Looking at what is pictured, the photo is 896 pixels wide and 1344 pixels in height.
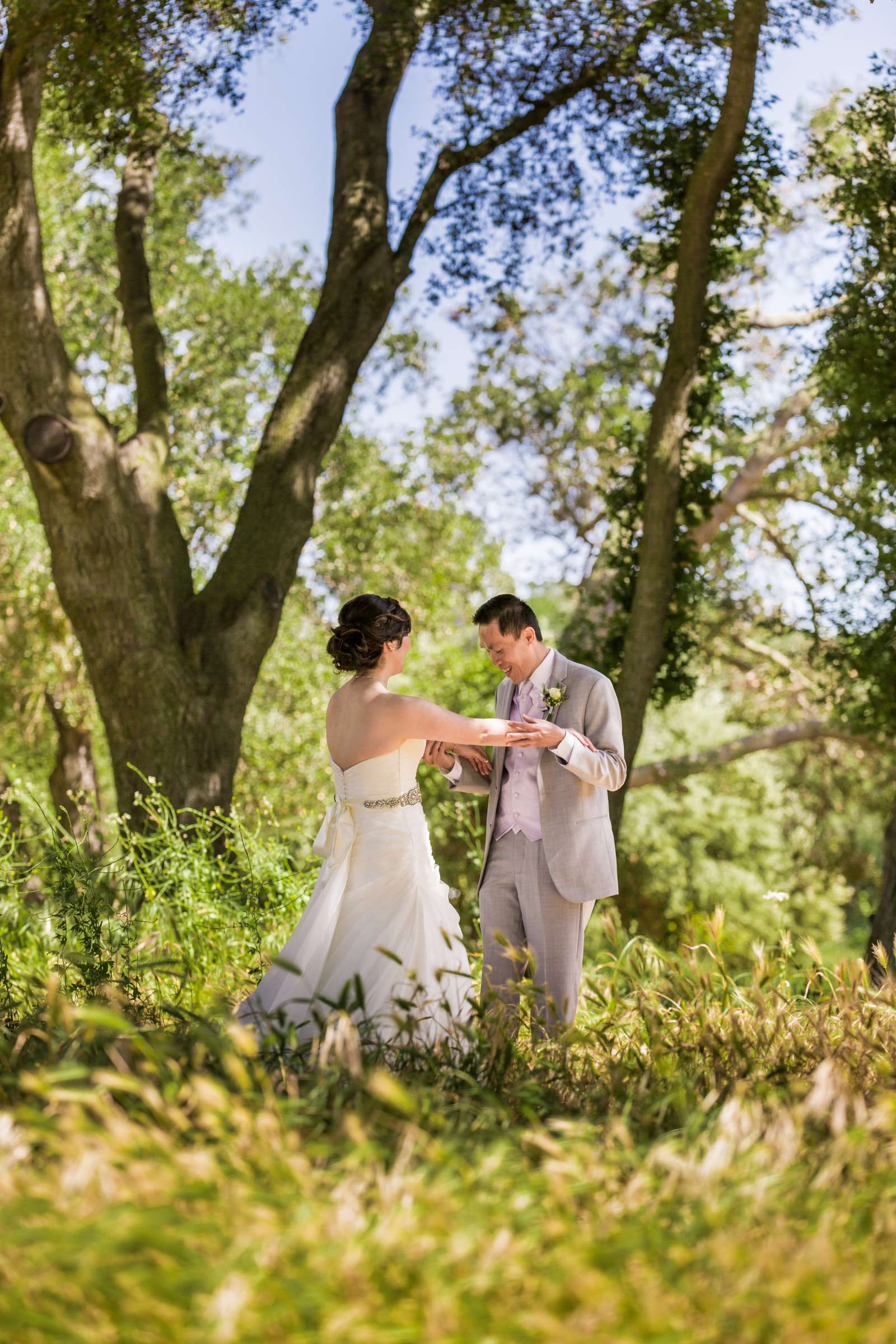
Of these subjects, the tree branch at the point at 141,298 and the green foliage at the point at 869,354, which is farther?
the tree branch at the point at 141,298

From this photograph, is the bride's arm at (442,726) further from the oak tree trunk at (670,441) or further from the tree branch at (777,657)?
the tree branch at (777,657)

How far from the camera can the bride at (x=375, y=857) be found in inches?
159

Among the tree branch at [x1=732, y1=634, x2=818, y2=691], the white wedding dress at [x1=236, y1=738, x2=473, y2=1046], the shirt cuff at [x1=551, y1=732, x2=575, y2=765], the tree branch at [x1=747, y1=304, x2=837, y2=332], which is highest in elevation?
the tree branch at [x1=747, y1=304, x2=837, y2=332]

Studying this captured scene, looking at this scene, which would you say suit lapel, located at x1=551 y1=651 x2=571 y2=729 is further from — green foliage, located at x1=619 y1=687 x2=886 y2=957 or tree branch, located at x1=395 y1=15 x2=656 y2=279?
green foliage, located at x1=619 y1=687 x2=886 y2=957

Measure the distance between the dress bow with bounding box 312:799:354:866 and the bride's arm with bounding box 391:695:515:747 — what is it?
1.44 feet

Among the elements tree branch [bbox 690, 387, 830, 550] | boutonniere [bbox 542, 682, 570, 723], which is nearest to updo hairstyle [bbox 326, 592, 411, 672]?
boutonniere [bbox 542, 682, 570, 723]

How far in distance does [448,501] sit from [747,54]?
7744 millimetres

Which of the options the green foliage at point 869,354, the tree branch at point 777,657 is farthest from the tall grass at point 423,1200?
the tree branch at point 777,657

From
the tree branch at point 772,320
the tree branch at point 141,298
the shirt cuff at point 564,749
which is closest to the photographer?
the shirt cuff at point 564,749

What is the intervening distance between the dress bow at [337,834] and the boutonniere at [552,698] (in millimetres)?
886

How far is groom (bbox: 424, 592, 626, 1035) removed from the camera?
431cm

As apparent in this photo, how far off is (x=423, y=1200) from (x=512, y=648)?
2.79 metres

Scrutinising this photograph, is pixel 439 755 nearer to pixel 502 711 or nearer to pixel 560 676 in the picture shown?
pixel 502 711

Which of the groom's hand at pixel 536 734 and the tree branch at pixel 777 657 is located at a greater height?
the tree branch at pixel 777 657
